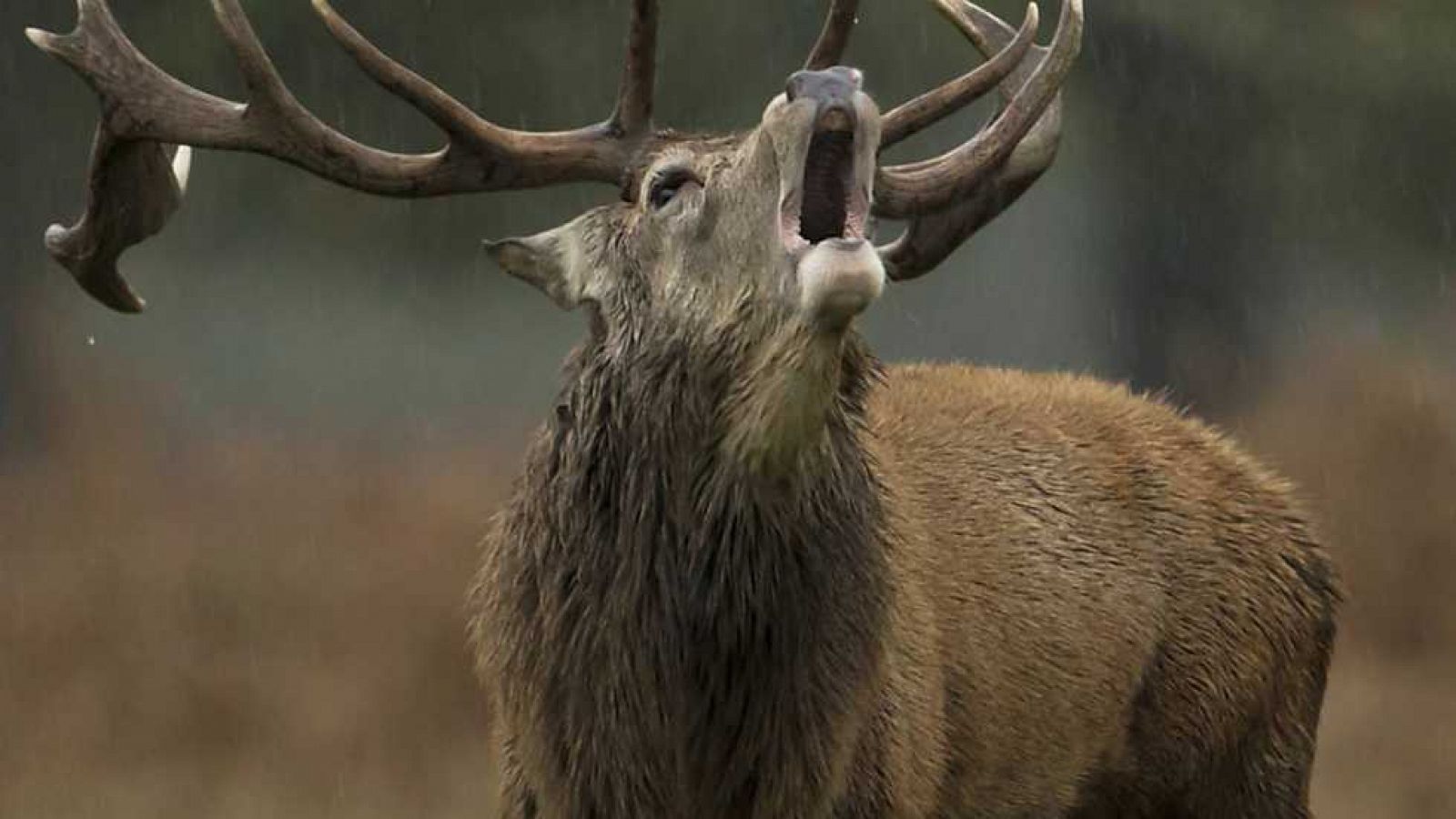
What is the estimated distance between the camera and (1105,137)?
31.4 ft

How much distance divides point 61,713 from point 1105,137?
407 centimetres

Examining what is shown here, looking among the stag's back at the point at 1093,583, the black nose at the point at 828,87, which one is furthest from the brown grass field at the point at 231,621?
the black nose at the point at 828,87

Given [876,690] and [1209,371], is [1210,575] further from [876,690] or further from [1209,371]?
[1209,371]

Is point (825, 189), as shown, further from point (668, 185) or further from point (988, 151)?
point (988, 151)

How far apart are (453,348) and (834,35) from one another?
3.27m

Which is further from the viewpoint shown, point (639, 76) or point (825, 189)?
point (639, 76)

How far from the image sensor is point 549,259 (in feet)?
18.2

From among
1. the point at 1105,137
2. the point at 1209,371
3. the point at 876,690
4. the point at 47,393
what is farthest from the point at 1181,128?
the point at 876,690

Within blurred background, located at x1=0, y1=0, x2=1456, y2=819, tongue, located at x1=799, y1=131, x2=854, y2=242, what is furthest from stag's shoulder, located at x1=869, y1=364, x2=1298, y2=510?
blurred background, located at x1=0, y1=0, x2=1456, y2=819

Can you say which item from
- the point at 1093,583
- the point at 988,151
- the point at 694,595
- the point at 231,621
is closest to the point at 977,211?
the point at 988,151

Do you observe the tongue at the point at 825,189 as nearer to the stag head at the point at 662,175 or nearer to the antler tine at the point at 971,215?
the stag head at the point at 662,175

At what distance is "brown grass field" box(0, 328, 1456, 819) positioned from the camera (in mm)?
8414

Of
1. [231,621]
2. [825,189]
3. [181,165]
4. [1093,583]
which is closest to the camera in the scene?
Answer: [825,189]

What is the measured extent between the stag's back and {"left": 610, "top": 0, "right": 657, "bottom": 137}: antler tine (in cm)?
86
